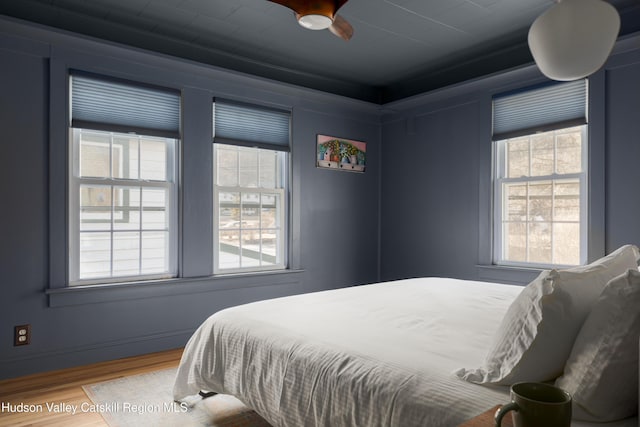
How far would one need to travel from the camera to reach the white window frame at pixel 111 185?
3.24 metres

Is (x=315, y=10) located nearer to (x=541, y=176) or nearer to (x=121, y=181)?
(x=121, y=181)

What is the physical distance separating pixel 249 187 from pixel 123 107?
4.34 feet

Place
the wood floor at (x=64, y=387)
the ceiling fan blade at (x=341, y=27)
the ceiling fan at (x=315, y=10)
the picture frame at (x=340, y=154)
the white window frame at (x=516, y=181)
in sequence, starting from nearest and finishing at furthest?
the ceiling fan at (x=315, y=10)
the ceiling fan blade at (x=341, y=27)
the wood floor at (x=64, y=387)
the white window frame at (x=516, y=181)
the picture frame at (x=340, y=154)

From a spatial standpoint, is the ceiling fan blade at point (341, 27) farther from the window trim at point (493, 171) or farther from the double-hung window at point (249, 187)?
the window trim at point (493, 171)

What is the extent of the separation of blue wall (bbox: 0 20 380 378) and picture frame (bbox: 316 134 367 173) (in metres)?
0.09

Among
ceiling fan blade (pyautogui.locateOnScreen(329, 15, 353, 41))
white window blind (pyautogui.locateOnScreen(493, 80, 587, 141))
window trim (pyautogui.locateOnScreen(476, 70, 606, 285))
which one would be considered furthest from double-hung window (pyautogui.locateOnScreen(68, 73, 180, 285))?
white window blind (pyautogui.locateOnScreen(493, 80, 587, 141))

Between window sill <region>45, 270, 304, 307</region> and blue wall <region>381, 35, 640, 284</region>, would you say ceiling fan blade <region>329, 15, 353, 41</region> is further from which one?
window sill <region>45, 270, 304, 307</region>

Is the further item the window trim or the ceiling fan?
the window trim

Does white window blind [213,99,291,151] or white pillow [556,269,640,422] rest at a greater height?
white window blind [213,99,291,151]

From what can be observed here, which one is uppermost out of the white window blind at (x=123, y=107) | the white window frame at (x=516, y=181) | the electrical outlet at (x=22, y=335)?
the white window blind at (x=123, y=107)

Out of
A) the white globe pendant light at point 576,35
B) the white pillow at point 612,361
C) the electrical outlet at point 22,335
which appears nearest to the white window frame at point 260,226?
the electrical outlet at point 22,335

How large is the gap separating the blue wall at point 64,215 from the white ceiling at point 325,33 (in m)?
0.23

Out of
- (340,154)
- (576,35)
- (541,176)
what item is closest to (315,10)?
(576,35)

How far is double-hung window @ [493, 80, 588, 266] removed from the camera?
3484mm
